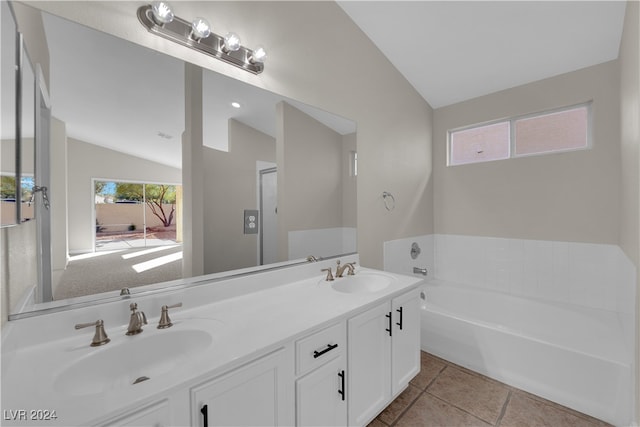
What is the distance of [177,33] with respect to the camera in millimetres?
1278

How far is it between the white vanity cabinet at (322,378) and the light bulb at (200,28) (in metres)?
1.50

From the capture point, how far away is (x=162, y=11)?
1.17 meters

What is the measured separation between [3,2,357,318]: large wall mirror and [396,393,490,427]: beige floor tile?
1251 millimetres

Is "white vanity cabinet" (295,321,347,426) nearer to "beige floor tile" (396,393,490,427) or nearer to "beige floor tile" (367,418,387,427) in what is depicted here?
"beige floor tile" (367,418,387,427)

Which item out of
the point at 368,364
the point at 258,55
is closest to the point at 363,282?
the point at 368,364

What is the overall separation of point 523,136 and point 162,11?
10.5 ft

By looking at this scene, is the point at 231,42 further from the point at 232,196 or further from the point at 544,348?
the point at 544,348

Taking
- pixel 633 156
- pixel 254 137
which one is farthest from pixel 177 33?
pixel 633 156

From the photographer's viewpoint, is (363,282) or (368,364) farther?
(363,282)

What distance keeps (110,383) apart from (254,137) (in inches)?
52.3

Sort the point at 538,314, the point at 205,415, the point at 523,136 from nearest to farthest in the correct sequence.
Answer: the point at 205,415, the point at 538,314, the point at 523,136

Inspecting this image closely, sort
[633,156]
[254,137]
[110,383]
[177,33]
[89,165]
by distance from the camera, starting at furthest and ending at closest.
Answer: [254,137]
[633,156]
[177,33]
[89,165]
[110,383]

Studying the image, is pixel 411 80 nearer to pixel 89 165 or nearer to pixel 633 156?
pixel 633 156

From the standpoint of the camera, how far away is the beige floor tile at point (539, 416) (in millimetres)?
1624
